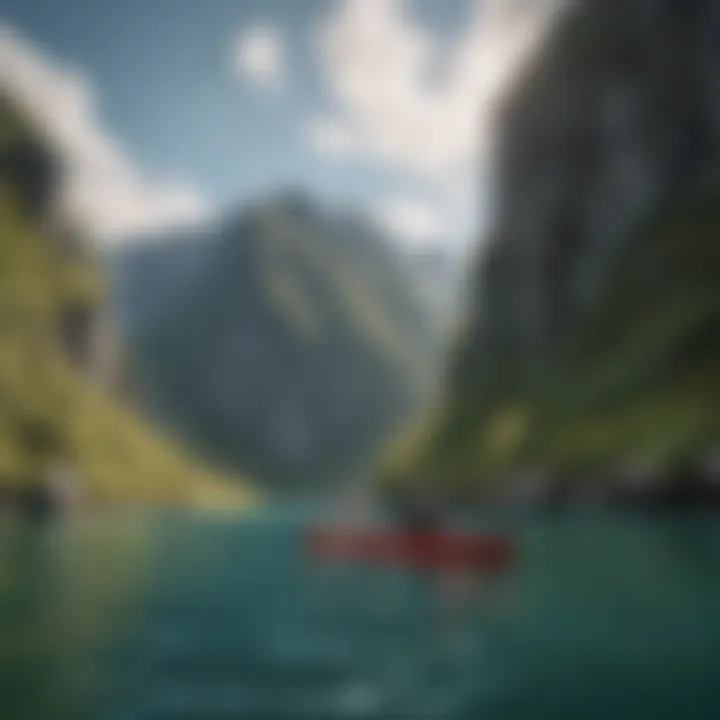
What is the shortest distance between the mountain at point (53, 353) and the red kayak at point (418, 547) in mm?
75872

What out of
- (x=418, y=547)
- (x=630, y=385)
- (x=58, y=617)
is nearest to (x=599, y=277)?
(x=630, y=385)

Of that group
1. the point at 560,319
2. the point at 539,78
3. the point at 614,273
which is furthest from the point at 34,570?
the point at 539,78

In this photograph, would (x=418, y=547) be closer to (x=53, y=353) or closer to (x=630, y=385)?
(x=630, y=385)

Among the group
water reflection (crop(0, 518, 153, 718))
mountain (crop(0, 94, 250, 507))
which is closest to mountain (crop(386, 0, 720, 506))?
mountain (crop(0, 94, 250, 507))

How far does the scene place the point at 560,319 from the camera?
6324 inches

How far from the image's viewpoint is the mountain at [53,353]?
138 meters

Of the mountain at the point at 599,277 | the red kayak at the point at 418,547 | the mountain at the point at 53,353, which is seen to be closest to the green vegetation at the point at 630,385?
the mountain at the point at 599,277

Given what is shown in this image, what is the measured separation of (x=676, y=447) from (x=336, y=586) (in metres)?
60.4

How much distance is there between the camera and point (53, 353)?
172 meters

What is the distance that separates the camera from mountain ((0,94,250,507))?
138 m

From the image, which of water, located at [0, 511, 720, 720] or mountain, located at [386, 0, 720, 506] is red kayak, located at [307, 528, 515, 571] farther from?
mountain, located at [386, 0, 720, 506]

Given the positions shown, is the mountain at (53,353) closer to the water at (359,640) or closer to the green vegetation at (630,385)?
the green vegetation at (630,385)

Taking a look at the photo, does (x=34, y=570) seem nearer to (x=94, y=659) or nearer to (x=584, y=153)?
(x=94, y=659)

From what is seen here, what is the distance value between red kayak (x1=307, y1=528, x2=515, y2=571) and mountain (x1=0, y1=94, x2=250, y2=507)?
75.9 metres
